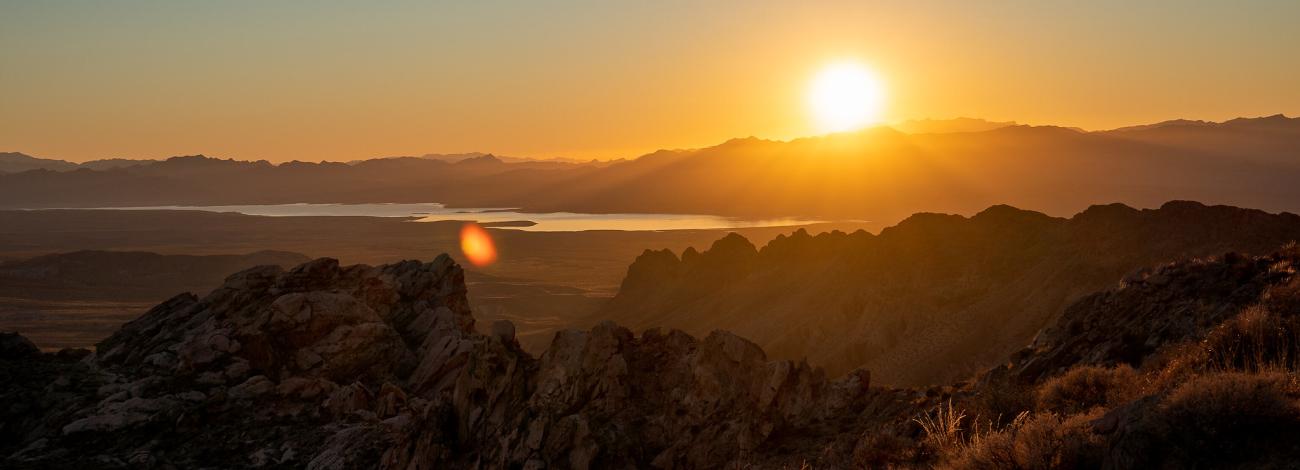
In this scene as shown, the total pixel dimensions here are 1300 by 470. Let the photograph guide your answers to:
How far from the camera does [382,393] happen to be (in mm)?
17766

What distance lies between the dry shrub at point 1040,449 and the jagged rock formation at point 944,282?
2565 centimetres

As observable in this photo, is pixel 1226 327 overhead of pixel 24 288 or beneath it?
overhead

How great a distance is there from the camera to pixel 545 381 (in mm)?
14688

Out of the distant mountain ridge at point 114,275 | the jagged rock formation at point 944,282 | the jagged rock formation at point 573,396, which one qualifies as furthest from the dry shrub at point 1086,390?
the distant mountain ridge at point 114,275

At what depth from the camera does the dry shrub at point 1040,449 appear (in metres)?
6.70

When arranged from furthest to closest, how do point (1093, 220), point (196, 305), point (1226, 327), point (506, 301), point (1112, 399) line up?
point (506, 301)
point (1093, 220)
point (196, 305)
point (1226, 327)
point (1112, 399)

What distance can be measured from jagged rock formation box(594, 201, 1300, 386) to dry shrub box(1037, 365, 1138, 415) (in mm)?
22496

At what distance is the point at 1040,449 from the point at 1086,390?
3370 mm

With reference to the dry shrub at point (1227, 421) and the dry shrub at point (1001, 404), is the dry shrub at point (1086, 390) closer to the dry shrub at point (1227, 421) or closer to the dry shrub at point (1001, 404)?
the dry shrub at point (1001, 404)

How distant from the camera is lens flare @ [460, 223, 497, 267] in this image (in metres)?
123

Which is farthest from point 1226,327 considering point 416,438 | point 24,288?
point 24,288

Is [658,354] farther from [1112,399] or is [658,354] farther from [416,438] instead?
[1112,399]

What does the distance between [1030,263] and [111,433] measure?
37192mm

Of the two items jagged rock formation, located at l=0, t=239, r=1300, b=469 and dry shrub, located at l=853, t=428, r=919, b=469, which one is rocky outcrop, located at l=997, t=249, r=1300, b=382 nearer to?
jagged rock formation, located at l=0, t=239, r=1300, b=469
